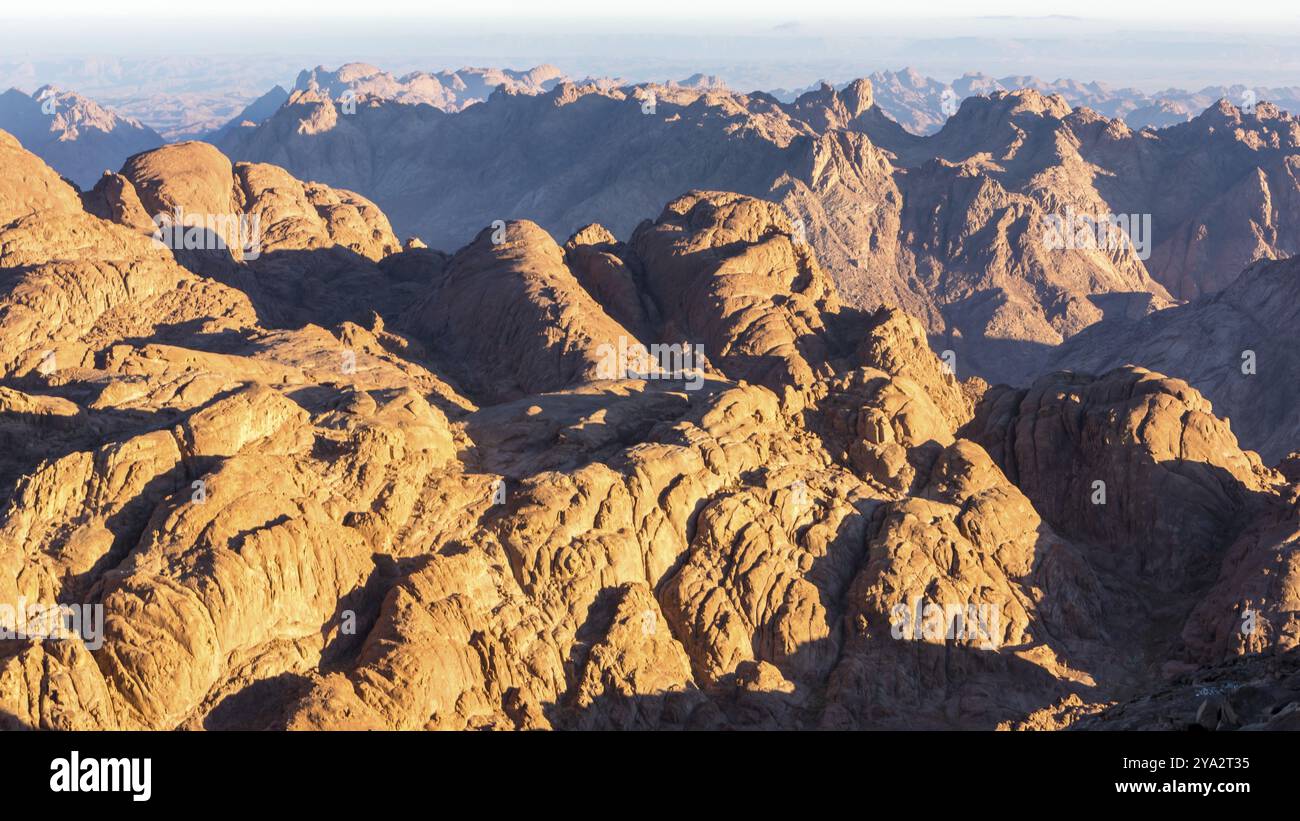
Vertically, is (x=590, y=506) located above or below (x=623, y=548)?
above

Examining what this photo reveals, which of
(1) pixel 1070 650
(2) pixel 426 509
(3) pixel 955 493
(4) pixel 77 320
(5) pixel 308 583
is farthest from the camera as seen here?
(4) pixel 77 320

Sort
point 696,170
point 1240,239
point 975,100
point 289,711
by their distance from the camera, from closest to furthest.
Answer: point 289,711
point 1240,239
point 696,170
point 975,100

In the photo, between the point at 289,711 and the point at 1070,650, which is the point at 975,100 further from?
the point at 289,711

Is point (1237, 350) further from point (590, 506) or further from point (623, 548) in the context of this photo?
point (590, 506)

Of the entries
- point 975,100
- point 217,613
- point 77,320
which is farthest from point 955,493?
point 975,100

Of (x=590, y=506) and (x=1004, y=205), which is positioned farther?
(x=1004, y=205)

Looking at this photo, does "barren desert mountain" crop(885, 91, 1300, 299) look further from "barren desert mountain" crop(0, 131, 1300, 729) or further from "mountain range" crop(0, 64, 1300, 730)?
"barren desert mountain" crop(0, 131, 1300, 729)

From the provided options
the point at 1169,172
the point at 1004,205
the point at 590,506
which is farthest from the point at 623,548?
the point at 1169,172

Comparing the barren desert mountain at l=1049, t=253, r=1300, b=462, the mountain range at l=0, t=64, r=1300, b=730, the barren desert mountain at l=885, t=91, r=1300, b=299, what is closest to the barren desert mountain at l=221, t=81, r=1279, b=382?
the barren desert mountain at l=885, t=91, r=1300, b=299
